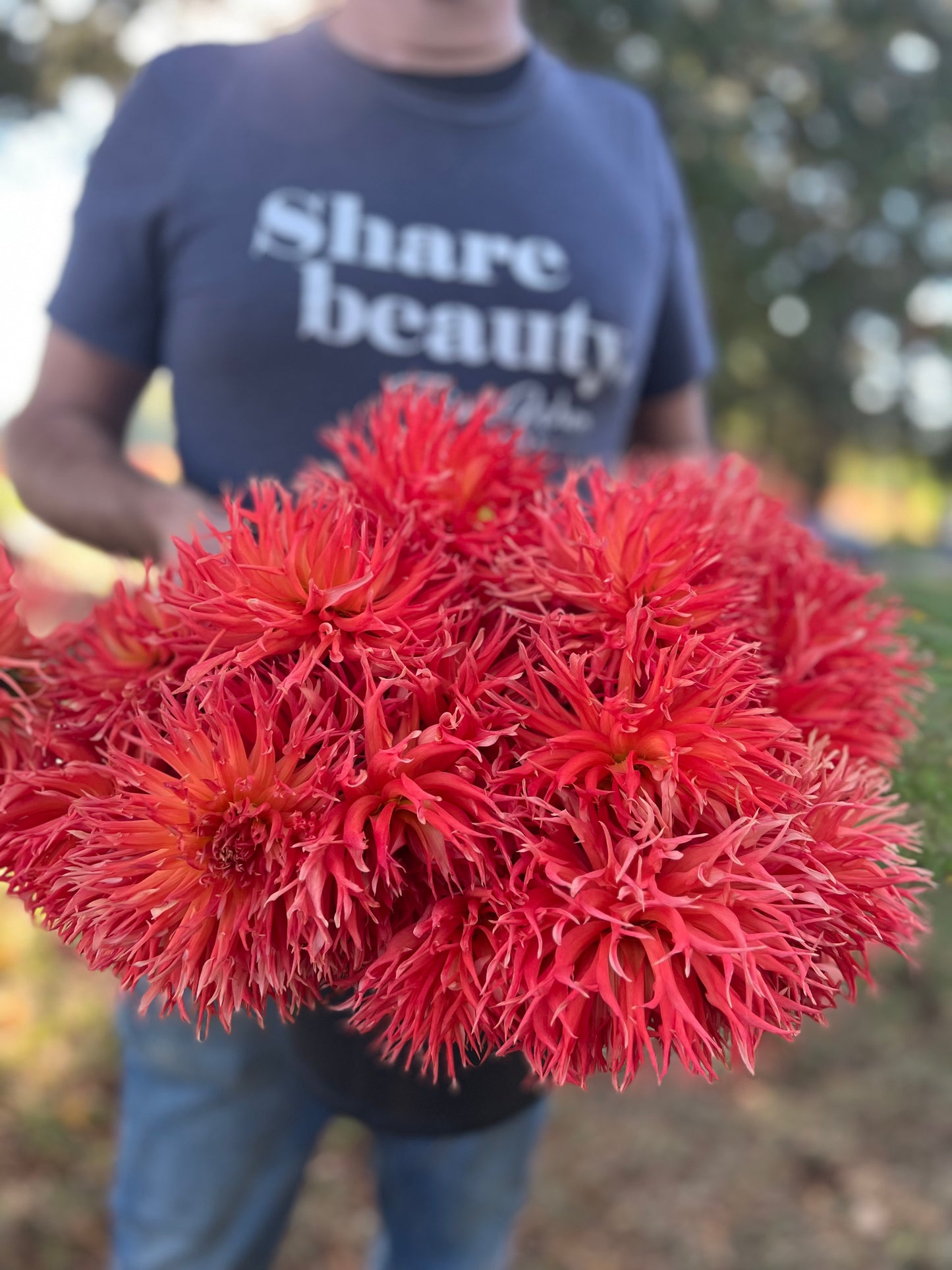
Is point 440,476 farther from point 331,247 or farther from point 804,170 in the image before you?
point 804,170

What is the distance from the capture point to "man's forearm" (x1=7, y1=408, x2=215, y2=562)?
0.91 meters

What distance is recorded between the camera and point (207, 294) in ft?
3.22

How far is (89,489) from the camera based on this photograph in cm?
98

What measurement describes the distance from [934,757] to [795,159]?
4343mm

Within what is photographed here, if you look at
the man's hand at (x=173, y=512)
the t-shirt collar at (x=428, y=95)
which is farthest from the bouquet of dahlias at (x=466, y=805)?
the t-shirt collar at (x=428, y=95)

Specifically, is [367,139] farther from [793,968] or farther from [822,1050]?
[822,1050]

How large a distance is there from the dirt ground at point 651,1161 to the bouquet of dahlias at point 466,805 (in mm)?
1544

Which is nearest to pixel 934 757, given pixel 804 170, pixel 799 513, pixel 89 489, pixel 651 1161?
pixel 799 513

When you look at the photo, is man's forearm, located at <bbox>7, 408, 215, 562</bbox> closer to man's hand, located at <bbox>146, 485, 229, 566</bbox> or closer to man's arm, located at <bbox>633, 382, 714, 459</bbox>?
man's hand, located at <bbox>146, 485, 229, 566</bbox>

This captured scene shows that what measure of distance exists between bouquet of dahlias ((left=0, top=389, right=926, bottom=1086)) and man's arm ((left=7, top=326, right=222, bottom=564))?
48 cm

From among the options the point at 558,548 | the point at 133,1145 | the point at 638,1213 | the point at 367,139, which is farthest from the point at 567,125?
the point at 638,1213

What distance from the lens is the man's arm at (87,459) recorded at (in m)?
0.93

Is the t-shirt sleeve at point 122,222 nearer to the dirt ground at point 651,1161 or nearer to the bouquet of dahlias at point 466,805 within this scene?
the bouquet of dahlias at point 466,805

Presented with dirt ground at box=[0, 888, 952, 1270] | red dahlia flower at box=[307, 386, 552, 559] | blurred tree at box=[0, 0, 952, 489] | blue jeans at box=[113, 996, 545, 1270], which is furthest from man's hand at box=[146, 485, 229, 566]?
blurred tree at box=[0, 0, 952, 489]
